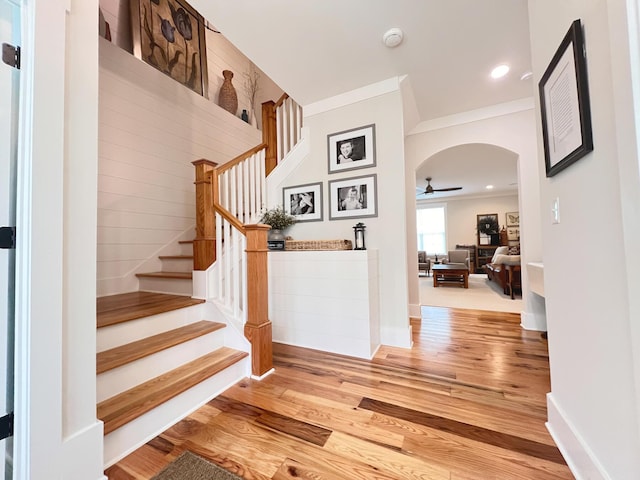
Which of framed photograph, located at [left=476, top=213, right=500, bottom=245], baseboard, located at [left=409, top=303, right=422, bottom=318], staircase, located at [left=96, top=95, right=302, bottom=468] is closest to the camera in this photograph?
staircase, located at [left=96, top=95, right=302, bottom=468]

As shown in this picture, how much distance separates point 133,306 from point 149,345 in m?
0.57

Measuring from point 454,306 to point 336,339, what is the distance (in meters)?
2.58

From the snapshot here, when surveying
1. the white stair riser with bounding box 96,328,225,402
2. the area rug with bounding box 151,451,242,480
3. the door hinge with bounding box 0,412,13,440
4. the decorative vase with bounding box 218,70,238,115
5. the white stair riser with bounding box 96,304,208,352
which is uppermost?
the decorative vase with bounding box 218,70,238,115

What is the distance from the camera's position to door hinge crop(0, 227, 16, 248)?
924 mm

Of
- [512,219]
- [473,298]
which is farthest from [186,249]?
[512,219]

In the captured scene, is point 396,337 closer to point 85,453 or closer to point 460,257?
point 85,453

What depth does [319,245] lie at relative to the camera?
253 cm

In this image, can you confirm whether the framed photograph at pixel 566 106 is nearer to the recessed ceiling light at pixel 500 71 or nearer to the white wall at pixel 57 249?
the recessed ceiling light at pixel 500 71

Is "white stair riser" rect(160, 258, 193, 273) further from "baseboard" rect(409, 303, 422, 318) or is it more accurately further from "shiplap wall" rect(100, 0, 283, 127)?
"baseboard" rect(409, 303, 422, 318)

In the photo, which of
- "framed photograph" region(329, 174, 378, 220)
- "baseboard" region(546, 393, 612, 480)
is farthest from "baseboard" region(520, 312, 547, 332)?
"framed photograph" region(329, 174, 378, 220)

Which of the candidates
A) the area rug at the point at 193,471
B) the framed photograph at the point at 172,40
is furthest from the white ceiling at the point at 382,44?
the area rug at the point at 193,471

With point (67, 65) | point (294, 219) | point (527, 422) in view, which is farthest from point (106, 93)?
point (527, 422)

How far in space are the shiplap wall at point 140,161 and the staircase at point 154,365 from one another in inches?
31.0

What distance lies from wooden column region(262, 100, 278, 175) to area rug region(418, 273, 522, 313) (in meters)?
3.24
